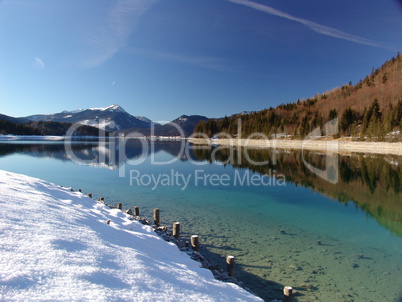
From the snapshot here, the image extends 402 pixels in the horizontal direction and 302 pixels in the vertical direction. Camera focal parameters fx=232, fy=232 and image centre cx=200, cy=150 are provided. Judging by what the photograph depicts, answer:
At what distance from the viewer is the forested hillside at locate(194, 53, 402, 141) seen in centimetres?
6606

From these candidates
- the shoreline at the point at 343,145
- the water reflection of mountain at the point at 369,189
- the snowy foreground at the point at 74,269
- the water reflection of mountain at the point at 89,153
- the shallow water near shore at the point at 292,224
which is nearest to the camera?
the snowy foreground at the point at 74,269

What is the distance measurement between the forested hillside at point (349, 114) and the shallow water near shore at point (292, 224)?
50959mm

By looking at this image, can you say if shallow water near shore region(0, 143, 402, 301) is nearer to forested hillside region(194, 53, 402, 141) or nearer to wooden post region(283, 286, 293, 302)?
wooden post region(283, 286, 293, 302)

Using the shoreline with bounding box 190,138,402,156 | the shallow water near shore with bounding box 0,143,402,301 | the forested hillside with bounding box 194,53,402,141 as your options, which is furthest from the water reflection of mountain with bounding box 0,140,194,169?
the forested hillside with bounding box 194,53,402,141

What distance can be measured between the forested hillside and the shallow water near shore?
167 ft

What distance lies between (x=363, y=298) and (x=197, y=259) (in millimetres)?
5151

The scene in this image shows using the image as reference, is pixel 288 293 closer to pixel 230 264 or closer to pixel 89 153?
pixel 230 264

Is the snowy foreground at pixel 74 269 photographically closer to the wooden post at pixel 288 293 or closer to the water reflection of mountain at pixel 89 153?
the wooden post at pixel 288 293

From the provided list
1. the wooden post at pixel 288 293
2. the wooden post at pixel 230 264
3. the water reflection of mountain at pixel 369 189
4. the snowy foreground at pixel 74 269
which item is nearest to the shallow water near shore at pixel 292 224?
the water reflection of mountain at pixel 369 189

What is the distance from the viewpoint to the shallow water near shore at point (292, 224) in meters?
7.76

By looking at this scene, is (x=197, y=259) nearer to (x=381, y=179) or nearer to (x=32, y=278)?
(x=32, y=278)

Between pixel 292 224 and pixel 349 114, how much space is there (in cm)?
9305

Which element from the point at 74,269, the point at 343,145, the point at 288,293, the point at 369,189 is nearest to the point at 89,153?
the point at 369,189

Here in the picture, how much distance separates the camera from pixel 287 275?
26.2 ft
